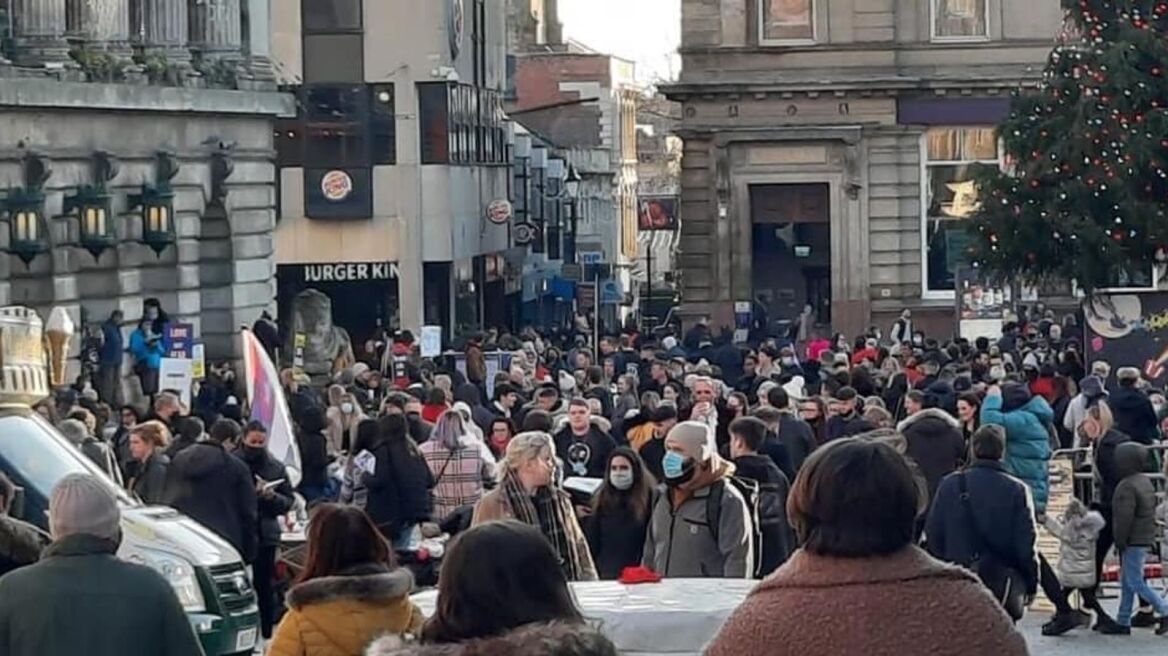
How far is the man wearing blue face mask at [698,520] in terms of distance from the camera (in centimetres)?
1372

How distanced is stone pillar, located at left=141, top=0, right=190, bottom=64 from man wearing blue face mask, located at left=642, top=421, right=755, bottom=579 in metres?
30.7

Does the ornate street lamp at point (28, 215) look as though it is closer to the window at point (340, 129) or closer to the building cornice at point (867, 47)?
the window at point (340, 129)

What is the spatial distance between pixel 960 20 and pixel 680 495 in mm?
50727

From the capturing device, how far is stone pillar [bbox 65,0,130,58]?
4116 cm

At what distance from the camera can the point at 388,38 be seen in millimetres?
60344

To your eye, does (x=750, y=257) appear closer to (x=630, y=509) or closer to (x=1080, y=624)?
(x=1080, y=624)

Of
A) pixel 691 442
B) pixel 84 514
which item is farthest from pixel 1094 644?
pixel 84 514

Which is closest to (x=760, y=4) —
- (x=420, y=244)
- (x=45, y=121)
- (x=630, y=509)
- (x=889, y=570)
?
(x=420, y=244)

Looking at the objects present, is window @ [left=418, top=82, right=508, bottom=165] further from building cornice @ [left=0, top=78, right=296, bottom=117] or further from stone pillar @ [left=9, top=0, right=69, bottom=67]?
stone pillar @ [left=9, top=0, right=69, bottom=67]

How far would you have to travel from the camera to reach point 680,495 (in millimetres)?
13953

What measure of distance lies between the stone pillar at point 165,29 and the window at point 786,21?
20.9 m

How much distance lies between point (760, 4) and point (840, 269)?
17.9 feet

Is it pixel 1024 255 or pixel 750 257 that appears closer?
pixel 1024 255

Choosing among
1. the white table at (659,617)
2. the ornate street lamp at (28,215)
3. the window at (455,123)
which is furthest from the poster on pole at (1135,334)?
the window at (455,123)
